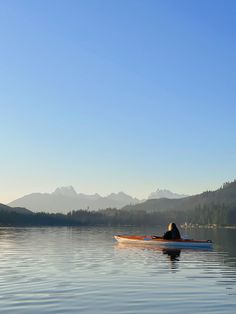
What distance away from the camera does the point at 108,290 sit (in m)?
29.9

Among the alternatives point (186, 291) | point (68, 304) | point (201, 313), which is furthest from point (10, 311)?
point (186, 291)

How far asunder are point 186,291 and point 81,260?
22203mm

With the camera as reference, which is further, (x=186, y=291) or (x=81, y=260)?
(x=81, y=260)

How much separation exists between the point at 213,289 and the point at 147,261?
19.3m

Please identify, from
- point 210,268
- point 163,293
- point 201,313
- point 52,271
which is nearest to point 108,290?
point 163,293

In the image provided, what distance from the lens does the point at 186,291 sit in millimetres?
30156

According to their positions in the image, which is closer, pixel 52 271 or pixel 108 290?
pixel 108 290

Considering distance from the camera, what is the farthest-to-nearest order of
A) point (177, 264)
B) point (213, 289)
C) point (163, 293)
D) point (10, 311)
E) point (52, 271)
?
point (177, 264)
point (52, 271)
point (213, 289)
point (163, 293)
point (10, 311)

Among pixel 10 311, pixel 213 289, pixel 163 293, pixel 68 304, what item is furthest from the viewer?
pixel 213 289

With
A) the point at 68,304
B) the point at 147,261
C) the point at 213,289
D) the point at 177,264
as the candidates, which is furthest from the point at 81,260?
the point at 68,304

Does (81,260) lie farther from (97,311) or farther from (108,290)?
(97,311)

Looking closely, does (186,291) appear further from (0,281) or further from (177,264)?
(177,264)

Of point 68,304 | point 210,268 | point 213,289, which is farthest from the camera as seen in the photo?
point 210,268

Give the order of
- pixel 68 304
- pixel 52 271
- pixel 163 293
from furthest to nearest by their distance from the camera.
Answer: pixel 52 271 → pixel 163 293 → pixel 68 304
